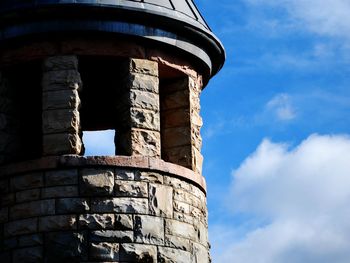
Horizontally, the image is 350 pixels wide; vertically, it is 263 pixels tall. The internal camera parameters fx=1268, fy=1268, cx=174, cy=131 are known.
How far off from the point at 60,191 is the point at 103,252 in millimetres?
947

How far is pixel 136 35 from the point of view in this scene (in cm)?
1608

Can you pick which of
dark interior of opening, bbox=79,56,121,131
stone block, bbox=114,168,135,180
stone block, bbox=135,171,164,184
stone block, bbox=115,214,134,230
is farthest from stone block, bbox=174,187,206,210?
dark interior of opening, bbox=79,56,121,131

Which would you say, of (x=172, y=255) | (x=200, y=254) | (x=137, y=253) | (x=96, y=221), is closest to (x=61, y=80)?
(x=96, y=221)

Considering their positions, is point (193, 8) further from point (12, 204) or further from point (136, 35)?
point (12, 204)

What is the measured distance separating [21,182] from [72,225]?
36.6 inches

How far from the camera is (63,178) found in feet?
50.7

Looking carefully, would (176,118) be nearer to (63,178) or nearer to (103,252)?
(63,178)

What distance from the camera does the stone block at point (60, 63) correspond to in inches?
627

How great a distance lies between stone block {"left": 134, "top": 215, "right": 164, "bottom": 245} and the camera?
1534 centimetres

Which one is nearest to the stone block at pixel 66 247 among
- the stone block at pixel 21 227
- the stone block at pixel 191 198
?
the stone block at pixel 21 227

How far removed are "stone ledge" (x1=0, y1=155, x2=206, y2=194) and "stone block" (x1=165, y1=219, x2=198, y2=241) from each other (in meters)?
0.62

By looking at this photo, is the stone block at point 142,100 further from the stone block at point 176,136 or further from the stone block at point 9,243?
the stone block at point 9,243

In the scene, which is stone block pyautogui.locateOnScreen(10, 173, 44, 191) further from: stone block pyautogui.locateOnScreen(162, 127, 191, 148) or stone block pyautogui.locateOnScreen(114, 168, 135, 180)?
stone block pyautogui.locateOnScreen(162, 127, 191, 148)

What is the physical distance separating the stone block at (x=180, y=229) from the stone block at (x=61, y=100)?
6.12 feet
